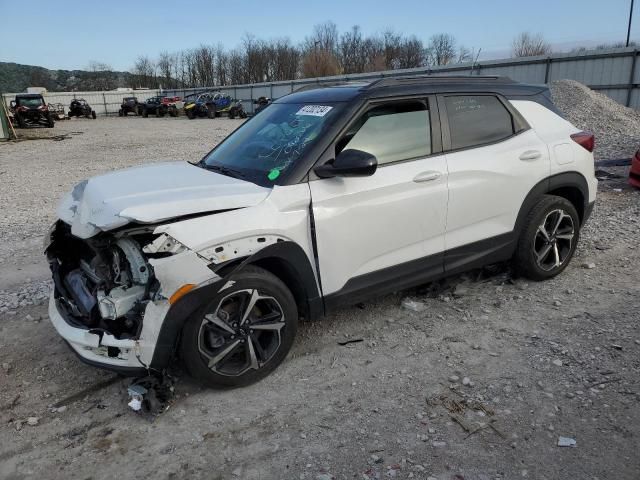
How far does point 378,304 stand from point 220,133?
21726 mm

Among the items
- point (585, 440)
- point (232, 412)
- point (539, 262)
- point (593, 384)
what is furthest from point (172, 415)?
point (539, 262)

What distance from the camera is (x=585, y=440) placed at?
2.66 meters

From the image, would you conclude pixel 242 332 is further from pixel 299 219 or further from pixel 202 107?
pixel 202 107

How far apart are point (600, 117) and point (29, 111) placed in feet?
97.8

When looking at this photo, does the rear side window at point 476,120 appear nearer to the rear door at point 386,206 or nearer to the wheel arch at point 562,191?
the rear door at point 386,206

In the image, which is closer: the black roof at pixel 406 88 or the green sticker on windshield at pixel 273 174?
the green sticker on windshield at pixel 273 174

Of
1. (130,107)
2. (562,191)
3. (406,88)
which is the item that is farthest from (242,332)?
(130,107)

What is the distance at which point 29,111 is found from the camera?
3033 centimetres

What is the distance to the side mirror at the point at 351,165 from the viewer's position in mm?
3168

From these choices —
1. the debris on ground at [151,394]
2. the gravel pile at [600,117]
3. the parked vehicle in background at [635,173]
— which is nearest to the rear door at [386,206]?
the debris on ground at [151,394]

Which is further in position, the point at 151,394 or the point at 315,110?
the point at 315,110

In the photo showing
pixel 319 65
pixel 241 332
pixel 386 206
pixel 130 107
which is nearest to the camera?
pixel 241 332

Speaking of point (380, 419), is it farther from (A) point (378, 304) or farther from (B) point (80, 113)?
(B) point (80, 113)

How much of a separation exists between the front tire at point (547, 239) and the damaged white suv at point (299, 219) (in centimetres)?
2
